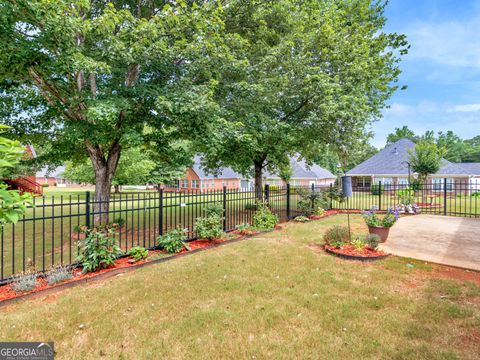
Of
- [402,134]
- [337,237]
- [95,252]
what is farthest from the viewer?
[402,134]

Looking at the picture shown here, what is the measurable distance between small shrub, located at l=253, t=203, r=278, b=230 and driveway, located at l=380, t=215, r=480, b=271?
3.63 metres

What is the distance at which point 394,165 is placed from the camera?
28.8m

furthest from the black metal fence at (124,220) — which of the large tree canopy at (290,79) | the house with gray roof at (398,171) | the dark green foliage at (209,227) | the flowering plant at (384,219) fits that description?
the house with gray roof at (398,171)

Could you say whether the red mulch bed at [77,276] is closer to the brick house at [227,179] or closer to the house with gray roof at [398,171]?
the brick house at [227,179]

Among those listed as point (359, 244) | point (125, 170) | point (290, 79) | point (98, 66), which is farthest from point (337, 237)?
point (125, 170)

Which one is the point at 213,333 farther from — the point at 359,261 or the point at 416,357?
the point at 359,261

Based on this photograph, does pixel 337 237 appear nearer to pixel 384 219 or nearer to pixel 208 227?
pixel 384 219

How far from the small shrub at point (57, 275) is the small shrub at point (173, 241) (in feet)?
6.78

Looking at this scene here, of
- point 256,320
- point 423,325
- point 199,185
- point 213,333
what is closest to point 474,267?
point 423,325

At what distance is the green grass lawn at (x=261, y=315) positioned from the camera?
9.16 ft

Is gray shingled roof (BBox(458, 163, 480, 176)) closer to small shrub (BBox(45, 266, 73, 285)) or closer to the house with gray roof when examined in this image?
the house with gray roof

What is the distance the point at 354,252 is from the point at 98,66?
7.39 metres

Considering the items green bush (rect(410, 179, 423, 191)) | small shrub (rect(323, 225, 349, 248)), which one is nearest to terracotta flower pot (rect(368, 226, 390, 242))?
small shrub (rect(323, 225, 349, 248))

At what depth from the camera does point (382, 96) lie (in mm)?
14180
